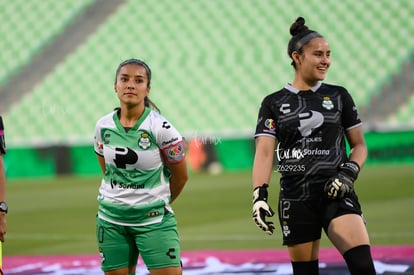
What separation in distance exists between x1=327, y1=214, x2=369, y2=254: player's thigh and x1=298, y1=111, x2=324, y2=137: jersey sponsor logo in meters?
0.63

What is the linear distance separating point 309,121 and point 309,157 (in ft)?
0.80

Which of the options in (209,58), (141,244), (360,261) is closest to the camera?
(360,261)

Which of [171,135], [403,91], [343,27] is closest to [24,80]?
[343,27]

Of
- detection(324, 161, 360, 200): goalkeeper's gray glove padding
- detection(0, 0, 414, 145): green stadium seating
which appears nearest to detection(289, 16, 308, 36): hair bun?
detection(324, 161, 360, 200): goalkeeper's gray glove padding

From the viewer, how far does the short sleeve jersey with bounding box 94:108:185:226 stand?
18.3 feet

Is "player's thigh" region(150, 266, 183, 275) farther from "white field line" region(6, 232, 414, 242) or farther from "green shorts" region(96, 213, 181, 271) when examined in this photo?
"white field line" region(6, 232, 414, 242)

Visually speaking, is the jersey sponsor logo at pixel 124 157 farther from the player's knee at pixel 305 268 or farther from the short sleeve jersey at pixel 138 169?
the player's knee at pixel 305 268

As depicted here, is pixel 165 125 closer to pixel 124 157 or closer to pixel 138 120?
pixel 138 120

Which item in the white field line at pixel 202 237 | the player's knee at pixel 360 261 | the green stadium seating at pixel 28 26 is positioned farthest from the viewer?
the green stadium seating at pixel 28 26

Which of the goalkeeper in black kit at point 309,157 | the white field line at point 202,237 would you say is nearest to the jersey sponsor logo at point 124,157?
the goalkeeper in black kit at point 309,157

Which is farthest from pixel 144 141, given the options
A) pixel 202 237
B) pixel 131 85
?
pixel 202 237

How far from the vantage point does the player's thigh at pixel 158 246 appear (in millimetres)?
5516

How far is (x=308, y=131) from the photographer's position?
5809 millimetres

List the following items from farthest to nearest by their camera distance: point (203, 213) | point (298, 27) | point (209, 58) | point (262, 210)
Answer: point (209, 58) → point (203, 213) → point (298, 27) → point (262, 210)
